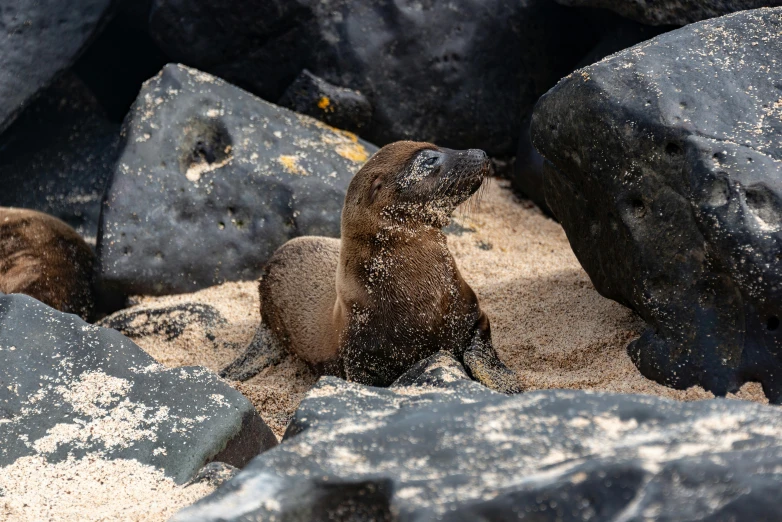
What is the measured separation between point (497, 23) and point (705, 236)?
3755 mm

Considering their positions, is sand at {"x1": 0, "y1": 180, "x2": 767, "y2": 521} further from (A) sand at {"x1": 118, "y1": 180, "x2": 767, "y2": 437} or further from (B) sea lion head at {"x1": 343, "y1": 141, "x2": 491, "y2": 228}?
(B) sea lion head at {"x1": 343, "y1": 141, "x2": 491, "y2": 228}

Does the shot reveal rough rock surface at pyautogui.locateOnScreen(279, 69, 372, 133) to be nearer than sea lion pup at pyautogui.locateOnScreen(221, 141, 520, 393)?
No

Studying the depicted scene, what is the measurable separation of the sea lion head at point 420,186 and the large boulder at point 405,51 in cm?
262

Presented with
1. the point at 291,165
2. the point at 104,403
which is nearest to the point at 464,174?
the point at 104,403

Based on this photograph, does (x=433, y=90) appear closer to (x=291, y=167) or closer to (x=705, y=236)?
(x=291, y=167)

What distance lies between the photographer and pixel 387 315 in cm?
436

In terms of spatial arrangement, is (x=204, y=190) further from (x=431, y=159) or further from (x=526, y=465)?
(x=526, y=465)

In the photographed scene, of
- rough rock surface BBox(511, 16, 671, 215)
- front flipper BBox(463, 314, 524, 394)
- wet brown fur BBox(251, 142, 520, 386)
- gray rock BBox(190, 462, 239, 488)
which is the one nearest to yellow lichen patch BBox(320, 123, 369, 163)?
rough rock surface BBox(511, 16, 671, 215)

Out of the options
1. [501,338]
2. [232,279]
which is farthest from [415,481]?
[232,279]

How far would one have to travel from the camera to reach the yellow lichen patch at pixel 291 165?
20.9ft

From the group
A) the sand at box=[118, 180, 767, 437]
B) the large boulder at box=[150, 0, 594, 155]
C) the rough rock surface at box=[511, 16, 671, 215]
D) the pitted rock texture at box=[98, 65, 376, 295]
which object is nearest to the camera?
the sand at box=[118, 180, 767, 437]

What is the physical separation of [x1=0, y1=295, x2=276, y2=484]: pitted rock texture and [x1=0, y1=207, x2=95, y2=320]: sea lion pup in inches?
97.6

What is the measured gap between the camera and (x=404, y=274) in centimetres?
436

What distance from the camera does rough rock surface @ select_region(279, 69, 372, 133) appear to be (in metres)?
6.91
